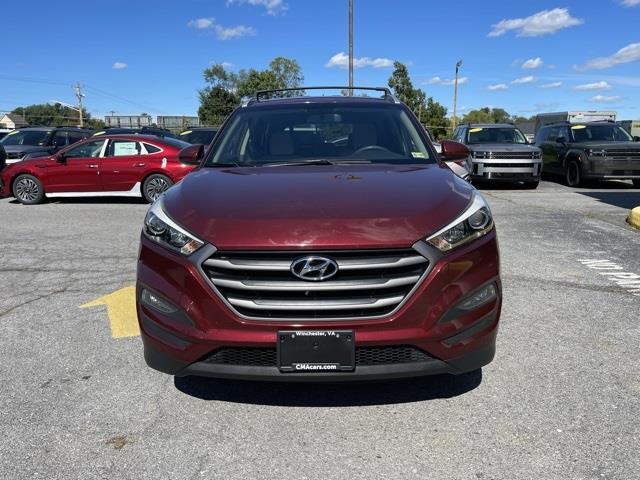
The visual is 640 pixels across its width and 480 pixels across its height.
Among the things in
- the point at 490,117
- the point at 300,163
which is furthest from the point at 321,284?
the point at 490,117

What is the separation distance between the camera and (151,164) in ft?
39.3

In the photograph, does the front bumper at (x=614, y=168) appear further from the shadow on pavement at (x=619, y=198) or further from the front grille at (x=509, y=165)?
the front grille at (x=509, y=165)

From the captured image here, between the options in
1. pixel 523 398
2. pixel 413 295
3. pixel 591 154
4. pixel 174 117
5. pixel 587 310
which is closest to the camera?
pixel 413 295

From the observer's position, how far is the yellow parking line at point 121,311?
431 centimetres

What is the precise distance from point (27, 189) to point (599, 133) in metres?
14.3

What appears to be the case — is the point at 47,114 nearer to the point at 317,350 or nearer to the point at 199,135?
the point at 199,135

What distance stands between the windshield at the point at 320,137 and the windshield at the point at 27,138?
1538cm

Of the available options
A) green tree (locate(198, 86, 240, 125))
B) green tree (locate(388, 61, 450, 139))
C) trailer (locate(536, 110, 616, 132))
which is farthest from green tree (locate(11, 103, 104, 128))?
trailer (locate(536, 110, 616, 132))

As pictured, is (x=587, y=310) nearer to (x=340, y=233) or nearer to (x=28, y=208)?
(x=340, y=233)

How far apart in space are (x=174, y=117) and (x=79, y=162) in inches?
2109

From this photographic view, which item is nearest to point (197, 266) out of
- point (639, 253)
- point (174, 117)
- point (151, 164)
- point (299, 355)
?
point (299, 355)

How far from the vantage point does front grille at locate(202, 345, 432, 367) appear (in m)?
2.62

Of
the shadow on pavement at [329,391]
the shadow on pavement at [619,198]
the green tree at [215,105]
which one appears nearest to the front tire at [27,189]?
the shadow on pavement at [329,391]

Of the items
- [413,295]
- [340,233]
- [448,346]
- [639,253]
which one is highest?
[340,233]
